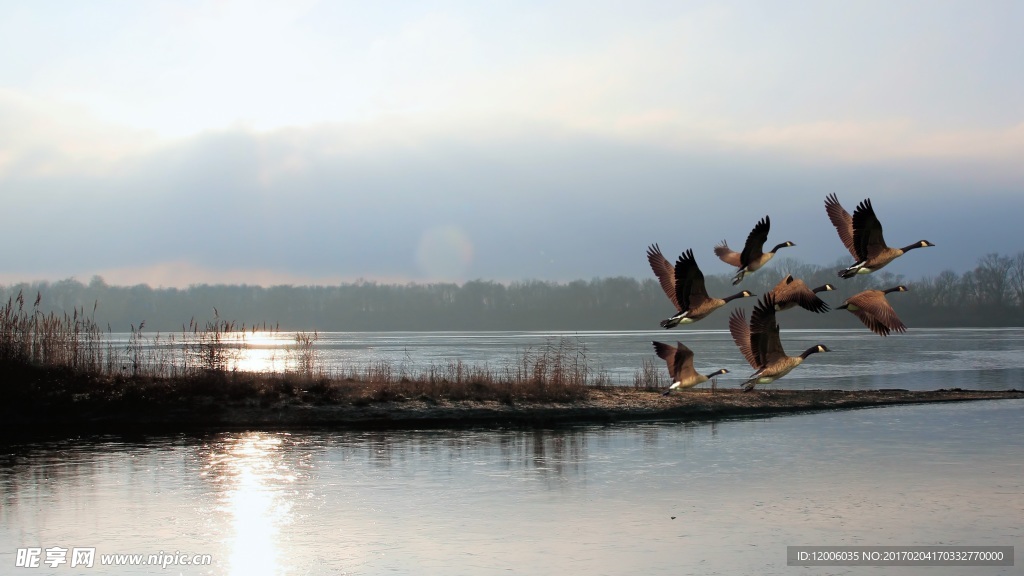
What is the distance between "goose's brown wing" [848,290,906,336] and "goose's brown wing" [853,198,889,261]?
29 cm

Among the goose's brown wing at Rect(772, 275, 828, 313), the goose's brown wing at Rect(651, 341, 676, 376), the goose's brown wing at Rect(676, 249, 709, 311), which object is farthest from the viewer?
the goose's brown wing at Rect(651, 341, 676, 376)

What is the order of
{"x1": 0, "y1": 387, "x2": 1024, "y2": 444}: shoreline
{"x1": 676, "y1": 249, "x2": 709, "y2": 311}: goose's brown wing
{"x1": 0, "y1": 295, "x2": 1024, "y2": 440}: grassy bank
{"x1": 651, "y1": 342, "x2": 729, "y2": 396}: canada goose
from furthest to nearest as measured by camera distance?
{"x1": 0, "y1": 295, "x2": 1024, "y2": 440}: grassy bank, {"x1": 0, "y1": 387, "x2": 1024, "y2": 444}: shoreline, {"x1": 651, "y1": 342, "x2": 729, "y2": 396}: canada goose, {"x1": 676, "y1": 249, "x2": 709, "y2": 311}: goose's brown wing

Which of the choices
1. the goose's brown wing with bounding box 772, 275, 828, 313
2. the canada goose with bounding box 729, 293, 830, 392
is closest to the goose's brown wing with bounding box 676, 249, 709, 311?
the canada goose with bounding box 729, 293, 830, 392

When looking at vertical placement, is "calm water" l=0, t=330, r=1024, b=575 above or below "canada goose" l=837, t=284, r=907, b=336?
below

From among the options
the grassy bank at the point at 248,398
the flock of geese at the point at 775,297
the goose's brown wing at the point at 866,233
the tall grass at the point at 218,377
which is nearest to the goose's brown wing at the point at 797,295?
the flock of geese at the point at 775,297

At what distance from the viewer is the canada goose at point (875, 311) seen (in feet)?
9.87

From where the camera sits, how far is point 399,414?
27.8 metres

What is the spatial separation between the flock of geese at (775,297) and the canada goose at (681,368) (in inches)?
0.4

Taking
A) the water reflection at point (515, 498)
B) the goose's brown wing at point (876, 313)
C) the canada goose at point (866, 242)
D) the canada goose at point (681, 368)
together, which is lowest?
the water reflection at point (515, 498)

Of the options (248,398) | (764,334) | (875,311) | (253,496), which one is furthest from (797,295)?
(248,398)

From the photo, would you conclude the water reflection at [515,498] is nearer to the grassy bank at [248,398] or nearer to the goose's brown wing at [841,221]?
the grassy bank at [248,398]

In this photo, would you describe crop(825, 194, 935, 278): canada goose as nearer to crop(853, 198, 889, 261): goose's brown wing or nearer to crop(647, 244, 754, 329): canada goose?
crop(853, 198, 889, 261): goose's brown wing

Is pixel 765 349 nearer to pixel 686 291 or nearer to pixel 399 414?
pixel 686 291

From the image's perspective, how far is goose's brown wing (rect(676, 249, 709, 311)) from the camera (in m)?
3.95
